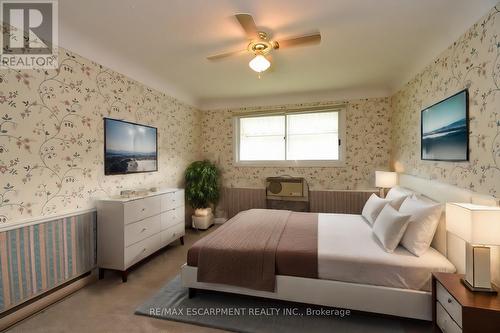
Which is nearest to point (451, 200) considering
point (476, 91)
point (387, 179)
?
point (476, 91)

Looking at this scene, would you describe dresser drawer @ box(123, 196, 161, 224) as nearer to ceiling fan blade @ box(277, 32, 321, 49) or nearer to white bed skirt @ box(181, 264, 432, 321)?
white bed skirt @ box(181, 264, 432, 321)

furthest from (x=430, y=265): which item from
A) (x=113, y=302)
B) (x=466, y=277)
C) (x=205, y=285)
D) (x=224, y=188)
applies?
(x=224, y=188)

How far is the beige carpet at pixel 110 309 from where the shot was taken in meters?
1.73

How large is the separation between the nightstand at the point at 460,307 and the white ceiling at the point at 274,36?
196cm

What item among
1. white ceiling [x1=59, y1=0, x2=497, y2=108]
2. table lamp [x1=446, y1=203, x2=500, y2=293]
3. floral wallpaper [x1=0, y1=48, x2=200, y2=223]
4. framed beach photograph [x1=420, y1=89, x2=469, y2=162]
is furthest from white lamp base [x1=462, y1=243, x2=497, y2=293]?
floral wallpaper [x1=0, y1=48, x2=200, y2=223]

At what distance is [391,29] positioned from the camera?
2107 mm

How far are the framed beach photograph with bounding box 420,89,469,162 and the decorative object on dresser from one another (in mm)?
1926

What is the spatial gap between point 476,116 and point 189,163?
3.94 meters

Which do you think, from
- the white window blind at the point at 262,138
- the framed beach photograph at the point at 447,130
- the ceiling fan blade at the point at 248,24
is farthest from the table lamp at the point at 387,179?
the ceiling fan blade at the point at 248,24

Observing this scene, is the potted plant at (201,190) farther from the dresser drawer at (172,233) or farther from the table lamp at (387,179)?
the table lamp at (387,179)

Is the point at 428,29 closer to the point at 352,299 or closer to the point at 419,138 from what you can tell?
the point at 419,138

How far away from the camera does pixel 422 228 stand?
1842 millimetres

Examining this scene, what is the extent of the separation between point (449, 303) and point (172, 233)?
303cm

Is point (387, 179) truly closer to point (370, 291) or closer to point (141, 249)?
point (370, 291)
